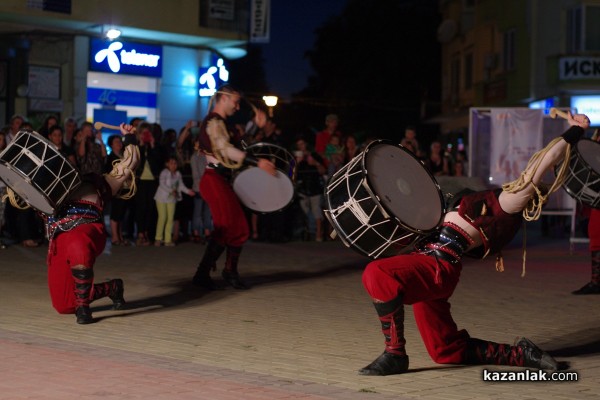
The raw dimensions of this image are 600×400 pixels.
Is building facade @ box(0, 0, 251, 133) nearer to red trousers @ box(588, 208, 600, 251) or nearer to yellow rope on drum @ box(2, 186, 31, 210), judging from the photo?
yellow rope on drum @ box(2, 186, 31, 210)

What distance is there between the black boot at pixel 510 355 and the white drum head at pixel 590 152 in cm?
435

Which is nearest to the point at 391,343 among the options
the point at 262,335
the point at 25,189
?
the point at 262,335

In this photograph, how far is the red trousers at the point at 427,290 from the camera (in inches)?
284

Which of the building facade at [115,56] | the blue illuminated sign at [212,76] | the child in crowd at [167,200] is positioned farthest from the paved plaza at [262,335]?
the blue illuminated sign at [212,76]

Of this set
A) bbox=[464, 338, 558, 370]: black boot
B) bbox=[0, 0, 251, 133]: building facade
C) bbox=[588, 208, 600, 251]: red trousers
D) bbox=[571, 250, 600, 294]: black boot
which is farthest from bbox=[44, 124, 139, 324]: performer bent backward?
bbox=[0, 0, 251, 133]: building facade

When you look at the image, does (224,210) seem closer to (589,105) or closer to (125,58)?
(125,58)

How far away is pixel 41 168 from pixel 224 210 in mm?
2856

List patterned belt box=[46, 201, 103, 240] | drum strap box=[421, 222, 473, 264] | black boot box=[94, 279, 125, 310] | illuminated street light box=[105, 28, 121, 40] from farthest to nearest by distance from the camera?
illuminated street light box=[105, 28, 121, 40]
black boot box=[94, 279, 125, 310]
patterned belt box=[46, 201, 103, 240]
drum strap box=[421, 222, 473, 264]

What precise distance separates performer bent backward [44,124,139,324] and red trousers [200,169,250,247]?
1891 millimetres

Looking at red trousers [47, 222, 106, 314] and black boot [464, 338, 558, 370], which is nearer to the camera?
black boot [464, 338, 558, 370]

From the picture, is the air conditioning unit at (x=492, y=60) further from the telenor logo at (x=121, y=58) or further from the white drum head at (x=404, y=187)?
the white drum head at (x=404, y=187)

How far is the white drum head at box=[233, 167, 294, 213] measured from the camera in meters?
12.0

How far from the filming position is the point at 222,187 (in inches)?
466

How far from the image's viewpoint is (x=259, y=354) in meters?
8.11
